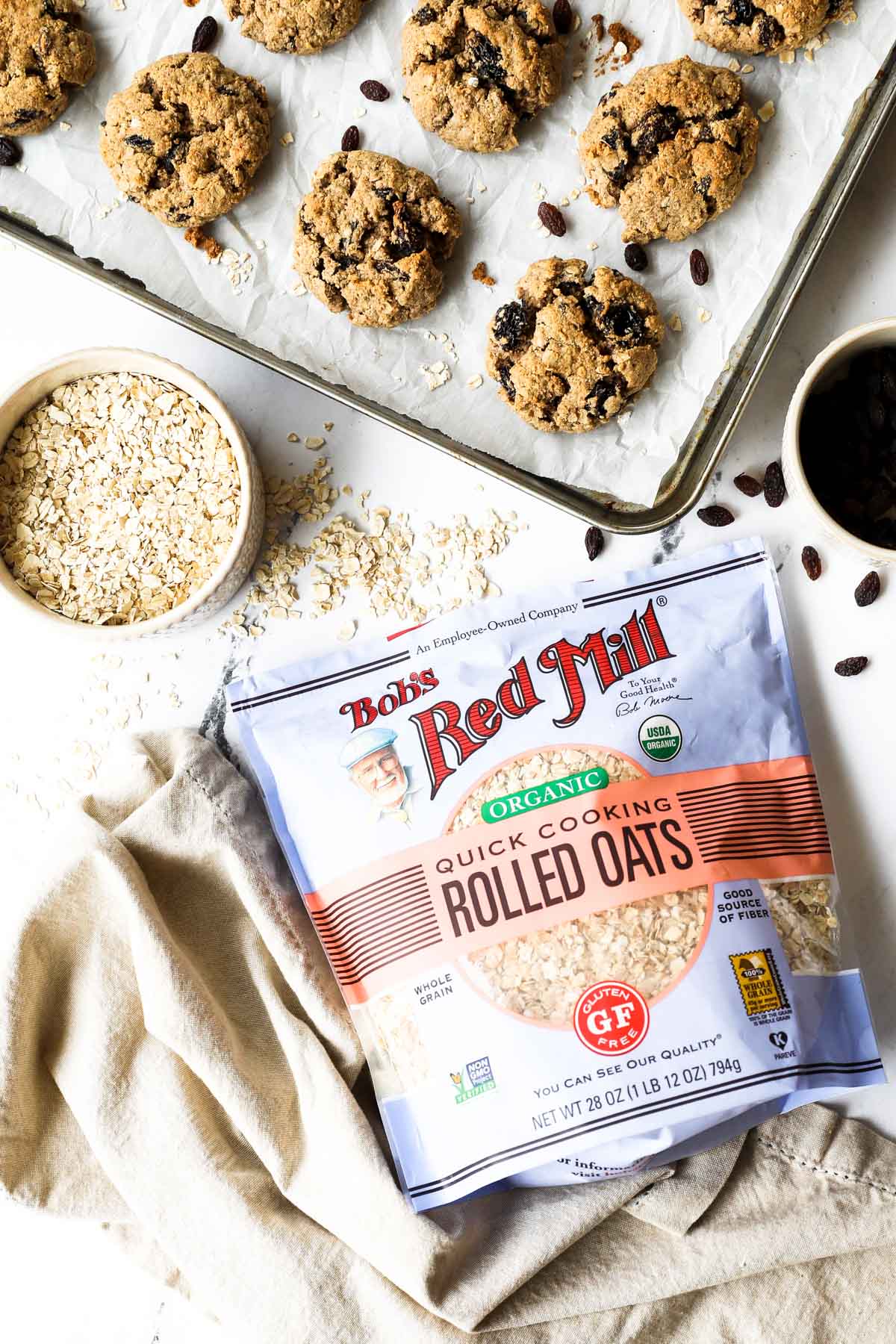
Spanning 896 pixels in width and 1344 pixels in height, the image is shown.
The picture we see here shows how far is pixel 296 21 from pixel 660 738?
0.89m

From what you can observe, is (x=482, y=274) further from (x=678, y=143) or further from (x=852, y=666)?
(x=852, y=666)

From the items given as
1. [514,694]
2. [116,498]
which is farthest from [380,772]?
[116,498]

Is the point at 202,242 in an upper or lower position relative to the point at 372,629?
upper

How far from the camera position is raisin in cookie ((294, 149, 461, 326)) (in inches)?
47.3

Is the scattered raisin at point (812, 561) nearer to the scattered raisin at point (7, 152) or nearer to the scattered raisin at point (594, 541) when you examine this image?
the scattered raisin at point (594, 541)

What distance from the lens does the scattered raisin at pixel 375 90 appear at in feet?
4.06

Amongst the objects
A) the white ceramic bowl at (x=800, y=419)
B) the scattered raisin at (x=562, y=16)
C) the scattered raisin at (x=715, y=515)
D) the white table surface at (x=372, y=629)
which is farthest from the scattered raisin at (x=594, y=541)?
the scattered raisin at (x=562, y=16)

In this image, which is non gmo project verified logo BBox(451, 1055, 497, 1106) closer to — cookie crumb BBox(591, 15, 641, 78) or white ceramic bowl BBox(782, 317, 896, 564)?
white ceramic bowl BBox(782, 317, 896, 564)

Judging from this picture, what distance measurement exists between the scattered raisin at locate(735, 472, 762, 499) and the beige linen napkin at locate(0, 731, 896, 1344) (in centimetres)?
73

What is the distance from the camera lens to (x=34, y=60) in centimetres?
123

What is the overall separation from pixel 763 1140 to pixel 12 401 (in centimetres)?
123

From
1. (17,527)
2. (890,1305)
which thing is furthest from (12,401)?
(890,1305)

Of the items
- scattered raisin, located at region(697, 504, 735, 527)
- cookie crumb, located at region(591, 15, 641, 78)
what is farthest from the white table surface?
cookie crumb, located at region(591, 15, 641, 78)

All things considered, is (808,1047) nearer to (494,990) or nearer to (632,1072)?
(632,1072)
